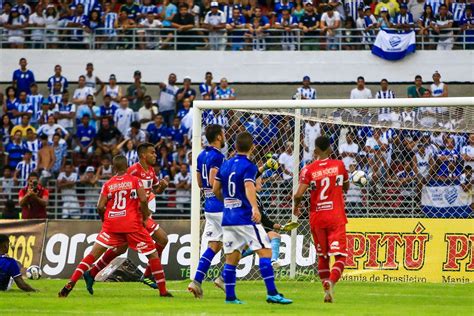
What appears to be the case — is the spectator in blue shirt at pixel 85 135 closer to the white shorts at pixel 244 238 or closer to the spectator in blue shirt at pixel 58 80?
the spectator in blue shirt at pixel 58 80

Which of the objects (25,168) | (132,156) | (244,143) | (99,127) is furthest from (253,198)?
(99,127)

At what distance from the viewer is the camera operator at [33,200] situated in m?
26.3

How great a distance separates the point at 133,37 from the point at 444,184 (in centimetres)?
1521

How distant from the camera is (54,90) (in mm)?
33438

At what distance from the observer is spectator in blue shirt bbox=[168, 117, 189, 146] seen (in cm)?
3077

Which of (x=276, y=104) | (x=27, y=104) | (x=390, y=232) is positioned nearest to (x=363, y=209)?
(x=390, y=232)

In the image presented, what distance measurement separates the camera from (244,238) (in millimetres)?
15812

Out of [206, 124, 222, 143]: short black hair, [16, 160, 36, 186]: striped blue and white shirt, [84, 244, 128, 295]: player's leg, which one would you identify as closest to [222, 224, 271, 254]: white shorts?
[206, 124, 222, 143]: short black hair

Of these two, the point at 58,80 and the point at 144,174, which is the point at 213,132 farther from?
the point at 58,80

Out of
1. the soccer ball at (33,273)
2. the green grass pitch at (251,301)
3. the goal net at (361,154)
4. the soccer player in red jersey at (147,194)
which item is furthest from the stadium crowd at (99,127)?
the soccer player in red jersey at (147,194)

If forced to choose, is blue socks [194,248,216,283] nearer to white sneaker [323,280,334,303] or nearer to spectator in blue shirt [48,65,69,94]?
white sneaker [323,280,334,303]

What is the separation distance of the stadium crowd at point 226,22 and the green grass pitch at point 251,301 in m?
13.9

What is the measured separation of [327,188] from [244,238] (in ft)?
5.54

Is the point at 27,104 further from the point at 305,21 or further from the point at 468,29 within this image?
the point at 468,29
